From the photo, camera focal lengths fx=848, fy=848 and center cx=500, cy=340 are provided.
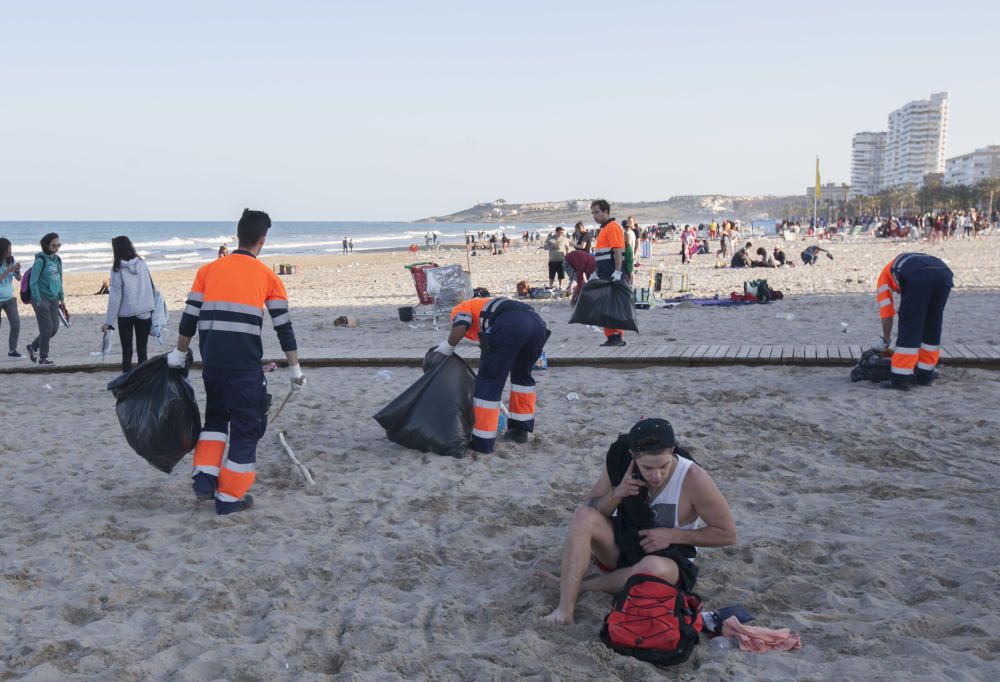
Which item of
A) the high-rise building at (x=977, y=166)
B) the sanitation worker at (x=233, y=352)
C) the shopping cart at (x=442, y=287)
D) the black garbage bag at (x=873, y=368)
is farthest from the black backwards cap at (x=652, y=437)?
the high-rise building at (x=977, y=166)

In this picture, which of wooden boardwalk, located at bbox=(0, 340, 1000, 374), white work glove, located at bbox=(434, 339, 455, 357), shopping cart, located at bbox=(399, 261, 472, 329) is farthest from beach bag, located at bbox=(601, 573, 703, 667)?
shopping cart, located at bbox=(399, 261, 472, 329)

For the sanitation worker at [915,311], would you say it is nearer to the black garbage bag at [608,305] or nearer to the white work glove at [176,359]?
the black garbage bag at [608,305]

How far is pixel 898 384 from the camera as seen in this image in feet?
22.8

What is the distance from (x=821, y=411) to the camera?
21.3ft

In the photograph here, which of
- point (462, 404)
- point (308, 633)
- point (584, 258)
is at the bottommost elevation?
point (308, 633)

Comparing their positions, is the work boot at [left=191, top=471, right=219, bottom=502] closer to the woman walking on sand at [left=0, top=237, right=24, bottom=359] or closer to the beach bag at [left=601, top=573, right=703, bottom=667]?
the beach bag at [left=601, top=573, right=703, bottom=667]

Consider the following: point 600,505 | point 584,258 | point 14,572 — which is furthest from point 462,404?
point 584,258

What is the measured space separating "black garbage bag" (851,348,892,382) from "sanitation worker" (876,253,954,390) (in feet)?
0.42

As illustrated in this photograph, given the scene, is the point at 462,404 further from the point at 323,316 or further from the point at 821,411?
the point at 323,316

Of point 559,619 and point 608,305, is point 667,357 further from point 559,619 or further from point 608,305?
point 559,619

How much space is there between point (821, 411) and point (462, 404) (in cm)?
281

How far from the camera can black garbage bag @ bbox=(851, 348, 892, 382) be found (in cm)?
716

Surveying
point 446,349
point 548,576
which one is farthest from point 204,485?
point 548,576

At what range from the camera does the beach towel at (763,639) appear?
3033mm
